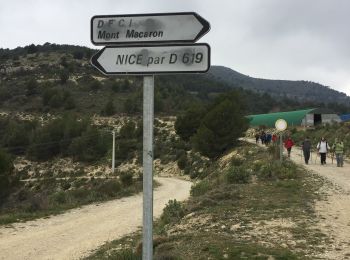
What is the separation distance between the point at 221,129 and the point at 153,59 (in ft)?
129

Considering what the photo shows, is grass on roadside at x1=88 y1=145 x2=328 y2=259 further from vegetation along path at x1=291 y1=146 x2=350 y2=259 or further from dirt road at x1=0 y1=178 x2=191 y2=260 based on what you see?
dirt road at x1=0 y1=178 x2=191 y2=260

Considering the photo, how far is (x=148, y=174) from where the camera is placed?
168 inches

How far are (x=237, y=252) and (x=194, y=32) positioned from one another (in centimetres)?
426

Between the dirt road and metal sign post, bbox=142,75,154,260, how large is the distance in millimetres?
6995

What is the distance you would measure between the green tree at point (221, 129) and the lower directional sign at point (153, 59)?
3868 centimetres

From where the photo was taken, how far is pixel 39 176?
189 feet

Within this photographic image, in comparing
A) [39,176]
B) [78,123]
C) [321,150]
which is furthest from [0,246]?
[78,123]

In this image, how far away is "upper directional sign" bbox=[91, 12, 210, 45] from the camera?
14.1ft

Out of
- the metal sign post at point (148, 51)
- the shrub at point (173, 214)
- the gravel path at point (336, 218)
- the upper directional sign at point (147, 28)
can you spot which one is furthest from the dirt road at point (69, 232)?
the upper directional sign at point (147, 28)

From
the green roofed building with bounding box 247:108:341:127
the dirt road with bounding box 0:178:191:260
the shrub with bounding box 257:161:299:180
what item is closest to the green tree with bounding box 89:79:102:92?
the green roofed building with bounding box 247:108:341:127

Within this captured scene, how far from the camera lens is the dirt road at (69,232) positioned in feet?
37.4

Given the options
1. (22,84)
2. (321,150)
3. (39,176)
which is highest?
(22,84)

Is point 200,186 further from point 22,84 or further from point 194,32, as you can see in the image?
point 22,84

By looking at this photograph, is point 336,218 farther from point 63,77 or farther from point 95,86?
point 63,77
